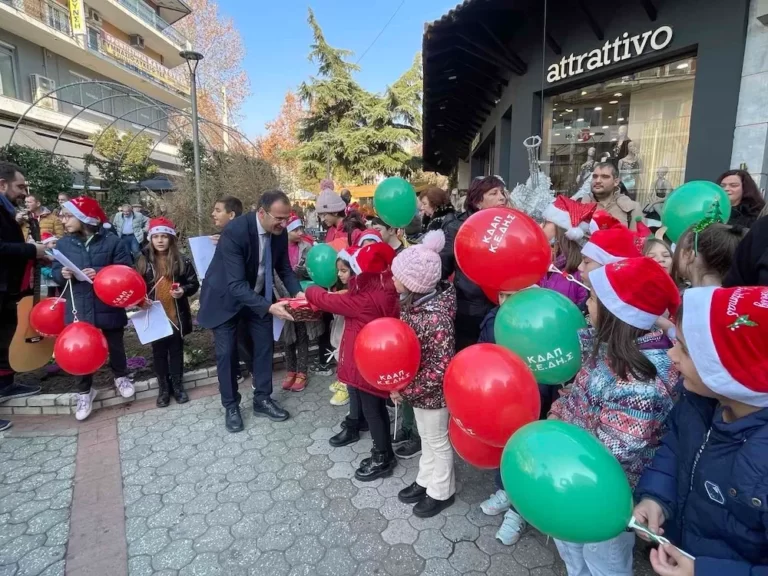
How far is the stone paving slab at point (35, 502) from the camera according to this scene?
236cm

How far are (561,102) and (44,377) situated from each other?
25.4 ft

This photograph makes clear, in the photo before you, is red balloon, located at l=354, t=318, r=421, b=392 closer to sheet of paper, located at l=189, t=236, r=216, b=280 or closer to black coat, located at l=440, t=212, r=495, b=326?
black coat, located at l=440, t=212, r=495, b=326

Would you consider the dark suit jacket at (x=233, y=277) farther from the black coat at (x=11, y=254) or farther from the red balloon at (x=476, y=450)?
the red balloon at (x=476, y=450)

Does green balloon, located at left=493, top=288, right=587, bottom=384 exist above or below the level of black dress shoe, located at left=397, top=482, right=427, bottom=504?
above

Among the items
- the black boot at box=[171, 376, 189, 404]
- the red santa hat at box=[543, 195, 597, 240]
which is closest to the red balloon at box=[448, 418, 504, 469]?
the red santa hat at box=[543, 195, 597, 240]

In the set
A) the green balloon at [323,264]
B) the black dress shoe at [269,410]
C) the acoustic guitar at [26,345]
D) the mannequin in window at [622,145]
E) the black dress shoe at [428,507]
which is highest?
the mannequin in window at [622,145]

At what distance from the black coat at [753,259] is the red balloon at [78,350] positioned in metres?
4.04

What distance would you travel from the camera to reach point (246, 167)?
11.7 meters

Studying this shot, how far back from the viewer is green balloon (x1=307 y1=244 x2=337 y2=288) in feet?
12.1

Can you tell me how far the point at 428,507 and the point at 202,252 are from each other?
2.97 m

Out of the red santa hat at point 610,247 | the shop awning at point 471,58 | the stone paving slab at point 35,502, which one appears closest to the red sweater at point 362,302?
the red santa hat at point 610,247

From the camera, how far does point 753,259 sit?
162cm

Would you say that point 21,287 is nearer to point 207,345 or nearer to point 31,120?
point 207,345

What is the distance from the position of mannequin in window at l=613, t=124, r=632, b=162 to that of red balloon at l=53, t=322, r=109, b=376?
21.7 feet
